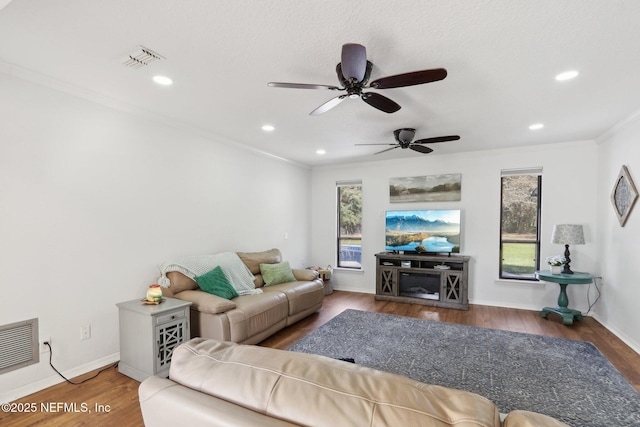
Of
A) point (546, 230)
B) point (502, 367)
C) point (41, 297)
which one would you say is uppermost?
point (546, 230)

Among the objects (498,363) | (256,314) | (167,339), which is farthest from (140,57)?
(498,363)

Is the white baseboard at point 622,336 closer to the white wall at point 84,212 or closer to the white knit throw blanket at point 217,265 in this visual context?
the white knit throw blanket at point 217,265

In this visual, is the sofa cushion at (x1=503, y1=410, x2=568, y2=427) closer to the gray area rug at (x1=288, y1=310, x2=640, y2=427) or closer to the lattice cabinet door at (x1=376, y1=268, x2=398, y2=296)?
the gray area rug at (x1=288, y1=310, x2=640, y2=427)

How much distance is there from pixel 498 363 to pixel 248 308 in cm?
258

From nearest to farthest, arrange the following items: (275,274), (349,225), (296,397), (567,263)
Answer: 1. (296,397)
2. (567,263)
3. (275,274)
4. (349,225)

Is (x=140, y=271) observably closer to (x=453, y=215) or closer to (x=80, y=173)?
(x=80, y=173)

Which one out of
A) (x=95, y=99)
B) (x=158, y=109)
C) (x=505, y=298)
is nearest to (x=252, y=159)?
(x=158, y=109)

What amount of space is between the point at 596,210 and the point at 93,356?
258 inches

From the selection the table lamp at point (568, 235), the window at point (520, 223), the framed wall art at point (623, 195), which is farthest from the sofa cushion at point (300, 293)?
the framed wall art at point (623, 195)

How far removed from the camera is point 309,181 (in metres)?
6.66

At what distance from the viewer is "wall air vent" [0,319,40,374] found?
238cm

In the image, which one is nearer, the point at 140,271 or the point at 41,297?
the point at 41,297

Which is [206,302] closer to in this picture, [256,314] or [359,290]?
[256,314]

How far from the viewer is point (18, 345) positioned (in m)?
2.46
